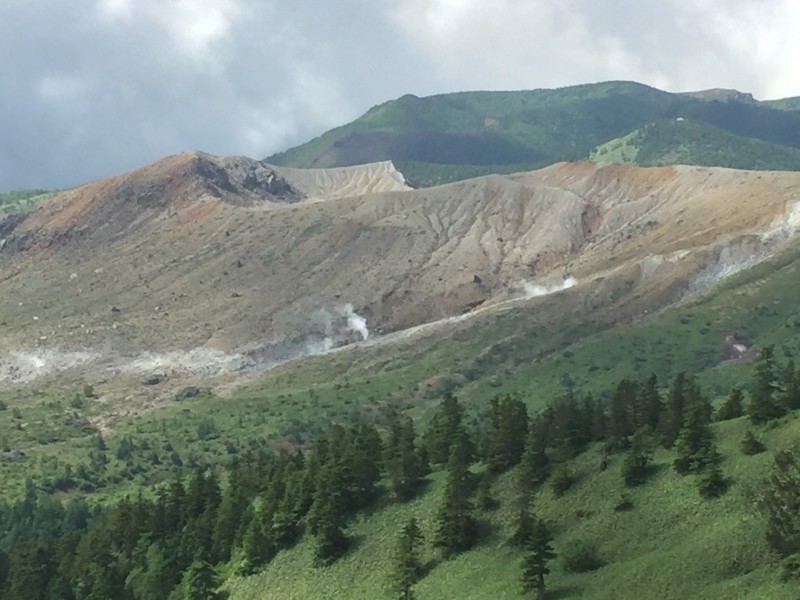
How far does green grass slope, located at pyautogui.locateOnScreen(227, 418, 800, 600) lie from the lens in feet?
224

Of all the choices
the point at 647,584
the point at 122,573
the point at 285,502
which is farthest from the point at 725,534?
the point at 122,573

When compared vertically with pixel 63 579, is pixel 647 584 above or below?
below

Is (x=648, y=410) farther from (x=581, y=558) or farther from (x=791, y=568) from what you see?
(x=791, y=568)

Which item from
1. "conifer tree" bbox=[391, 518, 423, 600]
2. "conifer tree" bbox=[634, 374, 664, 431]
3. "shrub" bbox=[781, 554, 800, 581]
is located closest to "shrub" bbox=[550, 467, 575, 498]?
"conifer tree" bbox=[634, 374, 664, 431]

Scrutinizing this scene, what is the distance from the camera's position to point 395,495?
4011 inches

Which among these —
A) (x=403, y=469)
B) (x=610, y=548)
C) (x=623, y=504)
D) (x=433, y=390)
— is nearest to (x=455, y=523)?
(x=623, y=504)

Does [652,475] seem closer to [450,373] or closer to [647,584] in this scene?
[647,584]

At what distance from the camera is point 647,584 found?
228 feet

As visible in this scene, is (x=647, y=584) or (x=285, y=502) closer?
(x=647, y=584)

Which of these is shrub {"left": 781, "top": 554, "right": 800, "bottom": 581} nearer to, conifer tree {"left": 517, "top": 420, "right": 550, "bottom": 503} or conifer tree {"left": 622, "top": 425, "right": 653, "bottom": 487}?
conifer tree {"left": 622, "top": 425, "right": 653, "bottom": 487}

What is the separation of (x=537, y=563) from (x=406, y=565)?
12447mm

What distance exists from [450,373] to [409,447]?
93.5m

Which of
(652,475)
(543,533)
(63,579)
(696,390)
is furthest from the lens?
(63,579)

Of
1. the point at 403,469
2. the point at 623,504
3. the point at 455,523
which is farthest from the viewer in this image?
the point at 403,469
